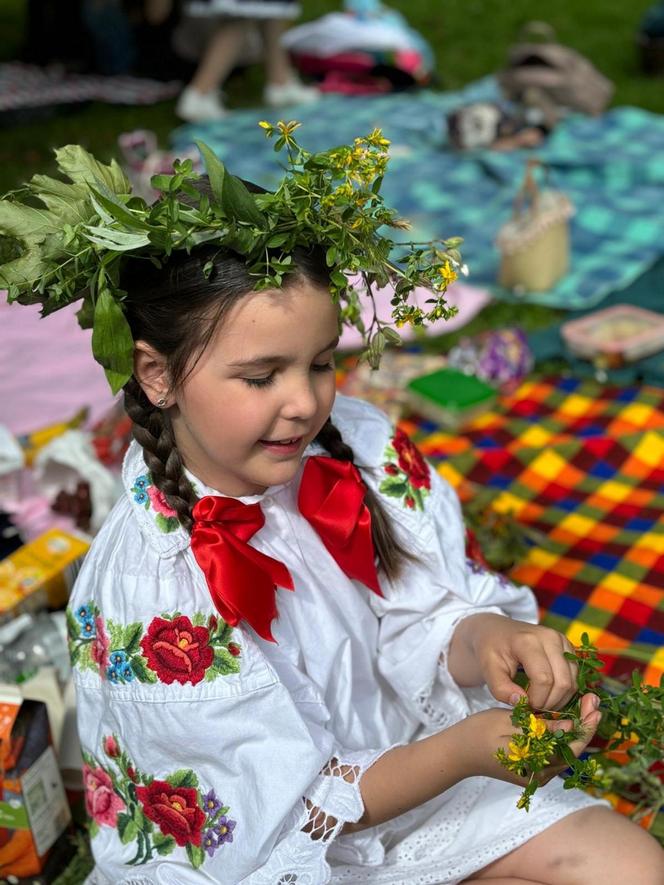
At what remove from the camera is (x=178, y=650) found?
5.87ft

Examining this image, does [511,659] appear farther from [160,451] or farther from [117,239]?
[117,239]

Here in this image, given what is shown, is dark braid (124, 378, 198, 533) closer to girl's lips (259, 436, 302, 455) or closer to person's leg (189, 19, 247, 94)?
girl's lips (259, 436, 302, 455)

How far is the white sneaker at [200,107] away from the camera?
6.75m

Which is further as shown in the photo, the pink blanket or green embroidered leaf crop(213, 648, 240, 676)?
the pink blanket

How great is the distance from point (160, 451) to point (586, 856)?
3.32 feet

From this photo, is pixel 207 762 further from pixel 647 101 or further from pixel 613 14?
pixel 613 14

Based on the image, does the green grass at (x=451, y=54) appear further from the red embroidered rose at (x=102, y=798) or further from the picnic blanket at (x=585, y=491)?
the red embroidered rose at (x=102, y=798)

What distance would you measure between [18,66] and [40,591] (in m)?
6.18

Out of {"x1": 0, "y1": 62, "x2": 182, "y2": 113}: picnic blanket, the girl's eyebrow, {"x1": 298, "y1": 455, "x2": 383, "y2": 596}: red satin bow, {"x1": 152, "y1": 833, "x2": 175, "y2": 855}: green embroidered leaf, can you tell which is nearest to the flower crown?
the girl's eyebrow

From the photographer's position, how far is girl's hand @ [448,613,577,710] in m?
1.74

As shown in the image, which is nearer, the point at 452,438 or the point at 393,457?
the point at 393,457

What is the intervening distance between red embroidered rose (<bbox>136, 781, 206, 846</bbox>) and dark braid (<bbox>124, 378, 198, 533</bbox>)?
430mm

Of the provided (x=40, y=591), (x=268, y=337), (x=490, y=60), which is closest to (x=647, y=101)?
(x=490, y=60)

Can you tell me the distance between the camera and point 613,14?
859 cm
